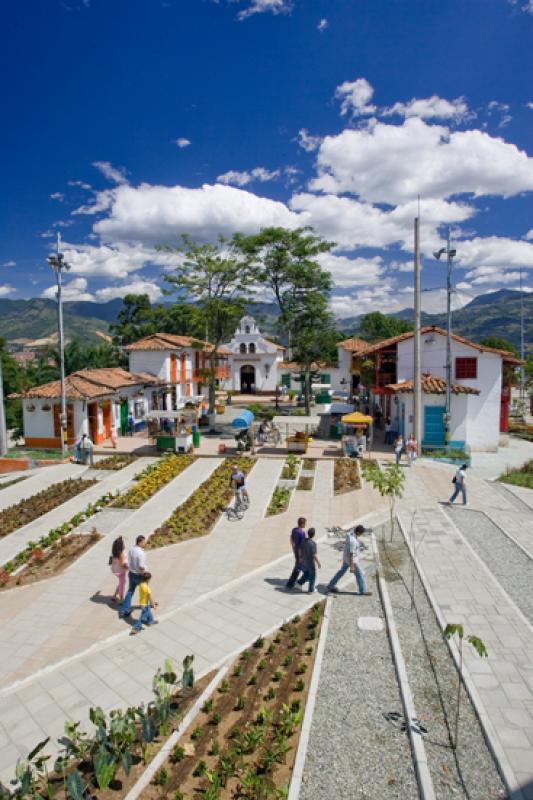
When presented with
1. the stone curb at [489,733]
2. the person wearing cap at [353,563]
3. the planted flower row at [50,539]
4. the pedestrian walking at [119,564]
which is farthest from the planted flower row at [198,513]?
the stone curb at [489,733]

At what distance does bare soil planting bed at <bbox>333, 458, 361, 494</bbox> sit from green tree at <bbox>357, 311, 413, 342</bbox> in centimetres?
6197

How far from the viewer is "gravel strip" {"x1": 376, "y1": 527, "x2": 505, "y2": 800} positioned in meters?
5.55

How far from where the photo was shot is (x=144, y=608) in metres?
9.02

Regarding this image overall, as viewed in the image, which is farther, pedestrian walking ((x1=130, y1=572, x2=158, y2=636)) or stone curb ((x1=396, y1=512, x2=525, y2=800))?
pedestrian walking ((x1=130, y1=572, x2=158, y2=636))

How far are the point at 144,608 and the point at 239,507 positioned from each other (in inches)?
275

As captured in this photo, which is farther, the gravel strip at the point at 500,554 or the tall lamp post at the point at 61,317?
the tall lamp post at the point at 61,317

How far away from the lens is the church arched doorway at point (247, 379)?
60.0 meters

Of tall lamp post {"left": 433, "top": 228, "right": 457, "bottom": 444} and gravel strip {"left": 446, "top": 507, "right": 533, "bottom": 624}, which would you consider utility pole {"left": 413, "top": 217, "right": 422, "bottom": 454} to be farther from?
gravel strip {"left": 446, "top": 507, "right": 533, "bottom": 624}

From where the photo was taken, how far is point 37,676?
754 cm

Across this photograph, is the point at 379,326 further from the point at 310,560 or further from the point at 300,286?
the point at 310,560

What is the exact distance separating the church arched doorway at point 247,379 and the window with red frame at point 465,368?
34777mm

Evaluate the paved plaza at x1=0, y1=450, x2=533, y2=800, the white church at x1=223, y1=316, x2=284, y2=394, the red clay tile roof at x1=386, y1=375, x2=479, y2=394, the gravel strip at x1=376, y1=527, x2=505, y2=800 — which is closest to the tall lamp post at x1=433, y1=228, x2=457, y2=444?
the red clay tile roof at x1=386, y1=375, x2=479, y2=394

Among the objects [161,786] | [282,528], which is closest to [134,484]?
[282,528]

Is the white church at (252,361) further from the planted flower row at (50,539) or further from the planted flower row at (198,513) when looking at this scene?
the planted flower row at (50,539)
